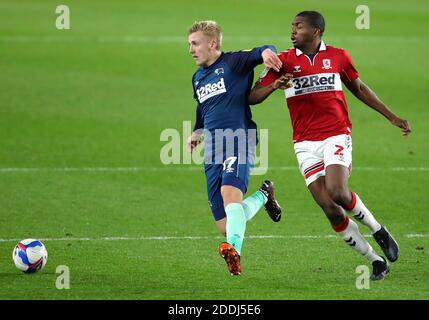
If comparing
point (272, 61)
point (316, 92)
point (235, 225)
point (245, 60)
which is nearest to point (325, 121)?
point (316, 92)

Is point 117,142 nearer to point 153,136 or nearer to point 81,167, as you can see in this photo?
point 153,136

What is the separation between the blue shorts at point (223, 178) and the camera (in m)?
9.63

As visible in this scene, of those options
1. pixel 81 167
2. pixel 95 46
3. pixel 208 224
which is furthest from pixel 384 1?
pixel 208 224

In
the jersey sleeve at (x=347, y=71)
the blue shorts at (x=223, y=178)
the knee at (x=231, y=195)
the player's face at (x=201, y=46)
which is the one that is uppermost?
the player's face at (x=201, y=46)

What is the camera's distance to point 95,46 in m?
26.8

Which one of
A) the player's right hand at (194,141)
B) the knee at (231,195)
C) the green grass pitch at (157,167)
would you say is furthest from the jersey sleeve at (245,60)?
the green grass pitch at (157,167)

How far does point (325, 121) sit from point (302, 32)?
851mm

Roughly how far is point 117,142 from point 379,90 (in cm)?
699

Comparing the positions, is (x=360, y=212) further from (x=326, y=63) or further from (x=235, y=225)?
(x=326, y=63)

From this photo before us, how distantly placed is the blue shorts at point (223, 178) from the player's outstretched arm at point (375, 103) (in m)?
1.26

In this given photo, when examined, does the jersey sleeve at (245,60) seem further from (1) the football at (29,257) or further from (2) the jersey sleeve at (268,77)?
(1) the football at (29,257)

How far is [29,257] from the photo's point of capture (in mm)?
9773

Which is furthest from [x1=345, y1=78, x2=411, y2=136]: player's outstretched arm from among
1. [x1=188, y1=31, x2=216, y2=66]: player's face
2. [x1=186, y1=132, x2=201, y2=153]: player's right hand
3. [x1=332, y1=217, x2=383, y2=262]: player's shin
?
[x1=186, y1=132, x2=201, y2=153]: player's right hand

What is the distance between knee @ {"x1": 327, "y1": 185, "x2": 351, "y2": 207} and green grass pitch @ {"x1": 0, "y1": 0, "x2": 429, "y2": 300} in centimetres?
70
